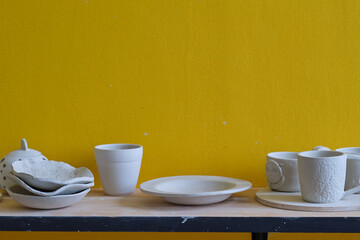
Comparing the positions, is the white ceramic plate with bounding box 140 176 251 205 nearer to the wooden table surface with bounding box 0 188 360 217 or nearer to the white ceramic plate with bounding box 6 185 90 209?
the wooden table surface with bounding box 0 188 360 217

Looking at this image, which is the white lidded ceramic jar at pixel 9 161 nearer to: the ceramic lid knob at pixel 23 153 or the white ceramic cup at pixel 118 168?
the ceramic lid knob at pixel 23 153

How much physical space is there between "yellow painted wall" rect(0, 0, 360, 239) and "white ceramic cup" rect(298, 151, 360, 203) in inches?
10.4

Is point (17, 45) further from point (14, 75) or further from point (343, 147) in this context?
point (343, 147)

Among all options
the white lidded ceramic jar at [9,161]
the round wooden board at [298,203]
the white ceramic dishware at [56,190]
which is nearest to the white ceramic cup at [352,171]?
the round wooden board at [298,203]

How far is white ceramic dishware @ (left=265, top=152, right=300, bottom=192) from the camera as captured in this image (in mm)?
960

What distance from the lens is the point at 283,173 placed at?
968 mm

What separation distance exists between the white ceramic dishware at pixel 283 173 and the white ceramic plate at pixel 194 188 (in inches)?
2.6

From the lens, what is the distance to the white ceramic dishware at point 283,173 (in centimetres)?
96

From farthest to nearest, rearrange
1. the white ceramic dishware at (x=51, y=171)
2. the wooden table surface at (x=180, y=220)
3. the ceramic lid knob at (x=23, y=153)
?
the ceramic lid knob at (x=23, y=153), the white ceramic dishware at (x=51, y=171), the wooden table surface at (x=180, y=220)

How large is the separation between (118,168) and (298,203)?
44 cm

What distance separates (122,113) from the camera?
1146 mm

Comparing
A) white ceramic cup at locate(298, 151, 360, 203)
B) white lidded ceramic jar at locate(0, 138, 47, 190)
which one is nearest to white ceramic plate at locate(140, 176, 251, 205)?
white ceramic cup at locate(298, 151, 360, 203)

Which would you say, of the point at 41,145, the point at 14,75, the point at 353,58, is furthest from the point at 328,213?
the point at 14,75

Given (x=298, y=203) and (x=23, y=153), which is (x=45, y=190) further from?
(x=298, y=203)
